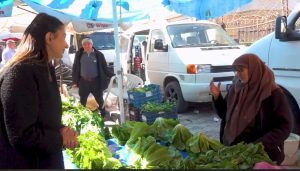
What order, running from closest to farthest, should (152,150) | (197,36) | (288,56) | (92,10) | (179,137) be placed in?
(152,150), (179,137), (288,56), (92,10), (197,36)

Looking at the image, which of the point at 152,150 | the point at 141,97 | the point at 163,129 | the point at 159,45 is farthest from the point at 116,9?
the point at 152,150

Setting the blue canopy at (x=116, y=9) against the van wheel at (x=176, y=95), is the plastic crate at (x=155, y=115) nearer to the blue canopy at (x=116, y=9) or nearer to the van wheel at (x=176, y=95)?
the blue canopy at (x=116, y=9)

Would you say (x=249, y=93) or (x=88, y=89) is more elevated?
(x=249, y=93)

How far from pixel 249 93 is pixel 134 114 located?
4.06 meters

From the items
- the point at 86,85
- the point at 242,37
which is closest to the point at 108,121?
the point at 86,85

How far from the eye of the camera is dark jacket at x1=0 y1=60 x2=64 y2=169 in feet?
6.59

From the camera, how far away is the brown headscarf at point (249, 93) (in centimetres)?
327

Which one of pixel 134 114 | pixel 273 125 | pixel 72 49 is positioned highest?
pixel 72 49

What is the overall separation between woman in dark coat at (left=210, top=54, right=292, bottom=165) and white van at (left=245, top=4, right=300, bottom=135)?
2100 millimetres

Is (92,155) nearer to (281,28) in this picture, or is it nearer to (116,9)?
(281,28)

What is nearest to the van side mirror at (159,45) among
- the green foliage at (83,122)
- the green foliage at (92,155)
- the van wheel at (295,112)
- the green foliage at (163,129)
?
the van wheel at (295,112)

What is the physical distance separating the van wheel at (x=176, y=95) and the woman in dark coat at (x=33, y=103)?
663cm

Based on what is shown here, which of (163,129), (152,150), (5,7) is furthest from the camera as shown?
(5,7)

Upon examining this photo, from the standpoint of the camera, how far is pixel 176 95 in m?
9.00
